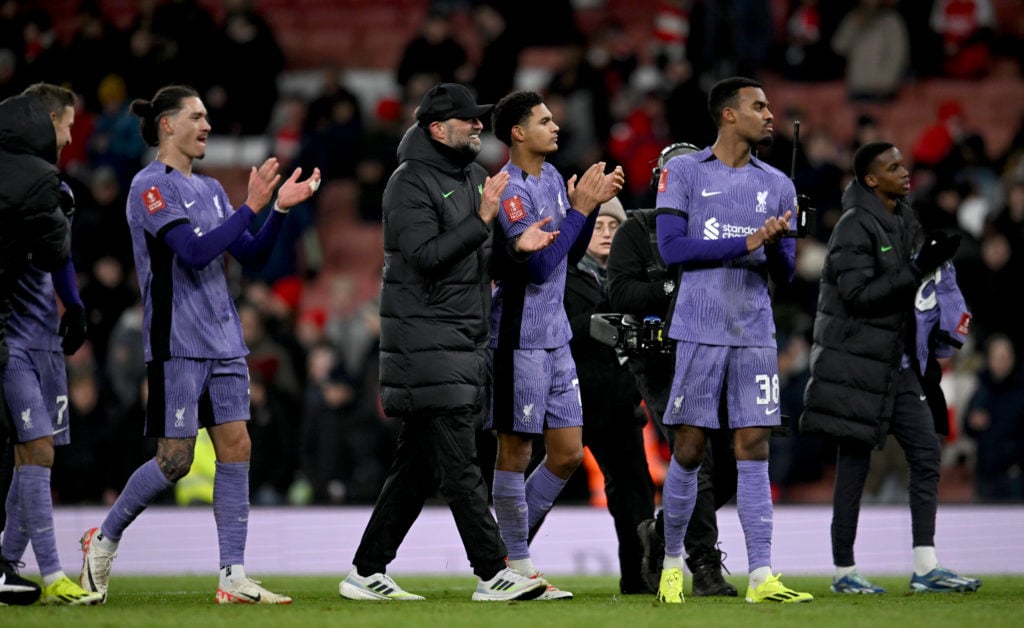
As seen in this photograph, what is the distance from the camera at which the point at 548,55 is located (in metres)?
18.6

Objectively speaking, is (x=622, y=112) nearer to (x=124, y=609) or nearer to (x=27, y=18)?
(x=27, y=18)

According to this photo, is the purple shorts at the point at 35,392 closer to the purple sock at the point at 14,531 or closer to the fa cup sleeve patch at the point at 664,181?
the purple sock at the point at 14,531

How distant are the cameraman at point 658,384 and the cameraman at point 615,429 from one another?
0.14 meters

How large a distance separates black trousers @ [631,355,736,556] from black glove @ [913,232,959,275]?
Answer: 4.40ft

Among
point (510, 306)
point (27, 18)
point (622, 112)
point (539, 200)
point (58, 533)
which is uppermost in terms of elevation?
point (27, 18)

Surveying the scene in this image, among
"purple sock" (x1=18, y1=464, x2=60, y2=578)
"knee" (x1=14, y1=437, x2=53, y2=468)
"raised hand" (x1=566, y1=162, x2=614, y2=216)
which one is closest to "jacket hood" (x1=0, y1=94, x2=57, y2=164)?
"knee" (x1=14, y1=437, x2=53, y2=468)

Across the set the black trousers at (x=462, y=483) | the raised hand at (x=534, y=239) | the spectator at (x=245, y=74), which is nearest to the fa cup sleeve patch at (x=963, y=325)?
the raised hand at (x=534, y=239)

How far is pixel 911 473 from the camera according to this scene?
8734 millimetres

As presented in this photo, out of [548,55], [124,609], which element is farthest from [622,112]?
[124,609]

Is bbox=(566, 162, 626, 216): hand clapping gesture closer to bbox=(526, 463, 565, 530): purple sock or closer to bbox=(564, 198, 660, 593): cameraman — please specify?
bbox=(564, 198, 660, 593): cameraman

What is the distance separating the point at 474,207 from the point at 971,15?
36.9 feet

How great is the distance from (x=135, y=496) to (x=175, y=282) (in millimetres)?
1037

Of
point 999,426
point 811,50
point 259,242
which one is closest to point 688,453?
point 259,242

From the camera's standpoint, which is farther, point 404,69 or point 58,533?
point 404,69
